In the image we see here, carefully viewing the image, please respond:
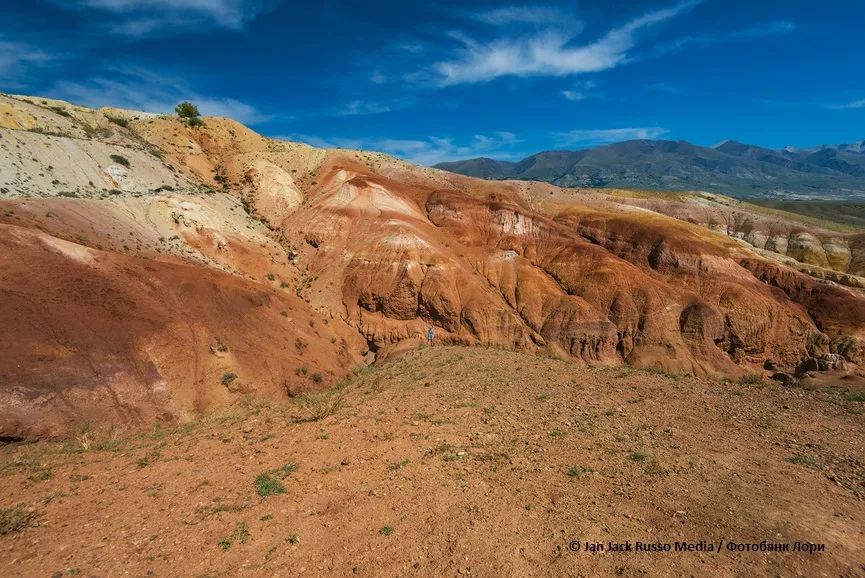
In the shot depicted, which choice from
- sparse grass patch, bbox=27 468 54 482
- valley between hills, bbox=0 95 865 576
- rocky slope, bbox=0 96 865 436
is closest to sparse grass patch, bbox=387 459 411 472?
valley between hills, bbox=0 95 865 576

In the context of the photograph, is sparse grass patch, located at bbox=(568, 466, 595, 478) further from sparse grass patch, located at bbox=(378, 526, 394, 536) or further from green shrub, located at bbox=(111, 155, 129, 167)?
green shrub, located at bbox=(111, 155, 129, 167)

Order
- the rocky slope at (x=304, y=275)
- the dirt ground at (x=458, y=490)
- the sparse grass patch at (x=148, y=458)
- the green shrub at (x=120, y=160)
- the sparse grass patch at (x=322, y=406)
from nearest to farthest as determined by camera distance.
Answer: the dirt ground at (x=458, y=490), the sparse grass patch at (x=148, y=458), the sparse grass patch at (x=322, y=406), the rocky slope at (x=304, y=275), the green shrub at (x=120, y=160)

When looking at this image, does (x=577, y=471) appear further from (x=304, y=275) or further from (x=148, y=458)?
(x=304, y=275)

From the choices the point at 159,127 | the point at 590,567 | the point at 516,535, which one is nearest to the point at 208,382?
the point at 516,535

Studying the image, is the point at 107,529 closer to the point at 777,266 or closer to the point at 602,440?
the point at 602,440

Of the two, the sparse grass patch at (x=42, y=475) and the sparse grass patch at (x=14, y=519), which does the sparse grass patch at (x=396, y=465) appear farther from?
the sparse grass patch at (x=42, y=475)

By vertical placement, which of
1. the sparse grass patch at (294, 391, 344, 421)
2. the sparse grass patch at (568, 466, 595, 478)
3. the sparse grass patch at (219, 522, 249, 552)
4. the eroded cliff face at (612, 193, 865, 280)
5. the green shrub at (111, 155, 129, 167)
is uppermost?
the green shrub at (111, 155, 129, 167)

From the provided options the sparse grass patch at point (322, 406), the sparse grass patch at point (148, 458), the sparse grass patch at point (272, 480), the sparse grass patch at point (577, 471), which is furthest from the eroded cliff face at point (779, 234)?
the sparse grass patch at point (148, 458)
